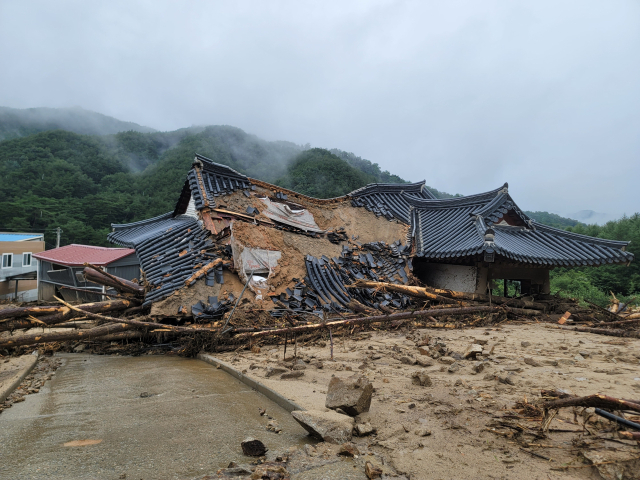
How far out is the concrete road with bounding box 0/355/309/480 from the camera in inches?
102

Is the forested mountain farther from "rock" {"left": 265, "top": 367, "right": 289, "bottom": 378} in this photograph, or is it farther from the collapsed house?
"rock" {"left": 265, "top": 367, "right": 289, "bottom": 378}

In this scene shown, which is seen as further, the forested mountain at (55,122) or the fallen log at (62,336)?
the forested mountain at (55,122)

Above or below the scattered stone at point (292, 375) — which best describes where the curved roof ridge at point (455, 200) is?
above

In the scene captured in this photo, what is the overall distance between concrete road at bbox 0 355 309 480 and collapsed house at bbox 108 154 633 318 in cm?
272

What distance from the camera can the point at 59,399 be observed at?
4191 mm

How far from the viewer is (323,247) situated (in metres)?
10.8

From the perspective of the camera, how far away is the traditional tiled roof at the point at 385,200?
12922mm

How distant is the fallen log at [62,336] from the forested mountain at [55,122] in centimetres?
7613

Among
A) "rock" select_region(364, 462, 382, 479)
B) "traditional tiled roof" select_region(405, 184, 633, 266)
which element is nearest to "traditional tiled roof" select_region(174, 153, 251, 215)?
"traditional tiled roof" select_region(405, 184, 633, 266)

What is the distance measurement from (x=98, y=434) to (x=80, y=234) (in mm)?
37253

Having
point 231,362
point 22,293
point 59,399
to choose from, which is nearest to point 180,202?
point 231,362

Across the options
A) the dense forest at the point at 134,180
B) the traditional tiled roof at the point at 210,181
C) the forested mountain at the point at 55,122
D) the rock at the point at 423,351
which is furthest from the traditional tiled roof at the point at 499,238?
the forested mountain at the point at 55,122

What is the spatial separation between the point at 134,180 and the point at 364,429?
51.7m

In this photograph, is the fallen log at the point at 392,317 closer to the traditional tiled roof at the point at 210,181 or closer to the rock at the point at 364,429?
the rock at the point at 364,429
